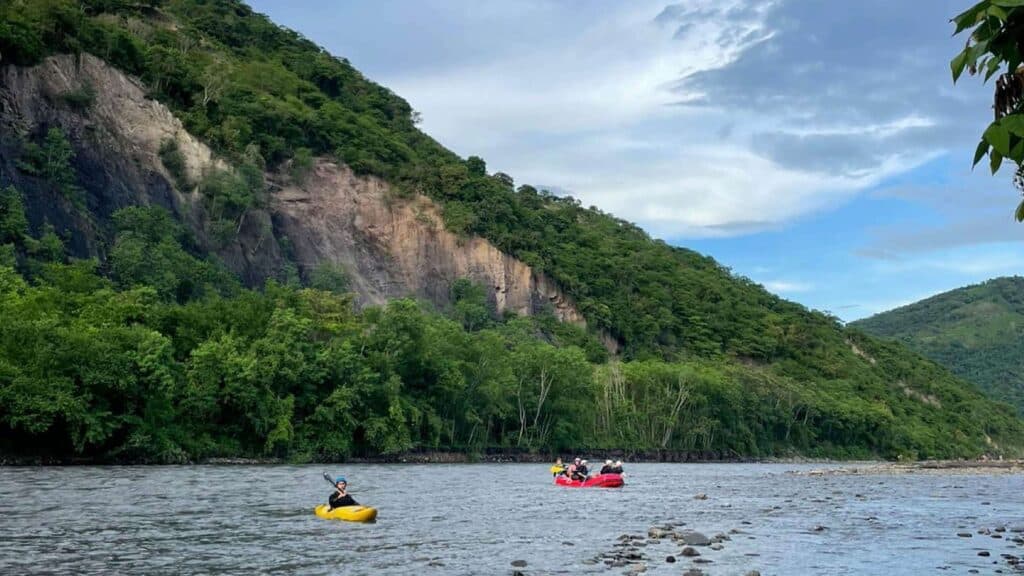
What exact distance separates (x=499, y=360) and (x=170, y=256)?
1274 inches

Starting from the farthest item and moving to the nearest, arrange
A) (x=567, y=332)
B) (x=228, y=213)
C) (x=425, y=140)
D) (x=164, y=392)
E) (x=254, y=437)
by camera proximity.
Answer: (x=425, y=140) < (x=567, y=332) < (x=228, y=213) < (x=254, y=437) < (x=164, y=392)

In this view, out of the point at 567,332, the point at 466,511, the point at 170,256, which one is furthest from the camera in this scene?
the point at 567,332

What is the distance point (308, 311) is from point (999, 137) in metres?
86.4

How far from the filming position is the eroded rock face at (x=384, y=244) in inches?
4793

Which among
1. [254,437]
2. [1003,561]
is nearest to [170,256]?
[254,437]

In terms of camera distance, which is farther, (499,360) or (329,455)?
(499,360)

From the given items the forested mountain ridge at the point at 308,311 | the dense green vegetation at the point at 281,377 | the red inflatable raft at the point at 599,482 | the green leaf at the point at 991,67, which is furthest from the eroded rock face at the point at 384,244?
the green leaf at the point at 991,67

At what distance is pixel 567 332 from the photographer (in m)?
142

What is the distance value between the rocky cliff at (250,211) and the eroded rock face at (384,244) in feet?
0.53

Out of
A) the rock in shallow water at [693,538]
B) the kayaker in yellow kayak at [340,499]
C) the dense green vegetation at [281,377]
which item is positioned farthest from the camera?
the dense green vegetation at [281,377]

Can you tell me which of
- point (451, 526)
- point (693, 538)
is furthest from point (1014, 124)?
point (451, 526)

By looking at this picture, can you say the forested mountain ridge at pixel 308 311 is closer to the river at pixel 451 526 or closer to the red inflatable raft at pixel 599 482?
the river at pixel 451 526

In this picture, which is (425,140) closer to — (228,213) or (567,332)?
(567,332)

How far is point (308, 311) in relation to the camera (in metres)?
89.1
